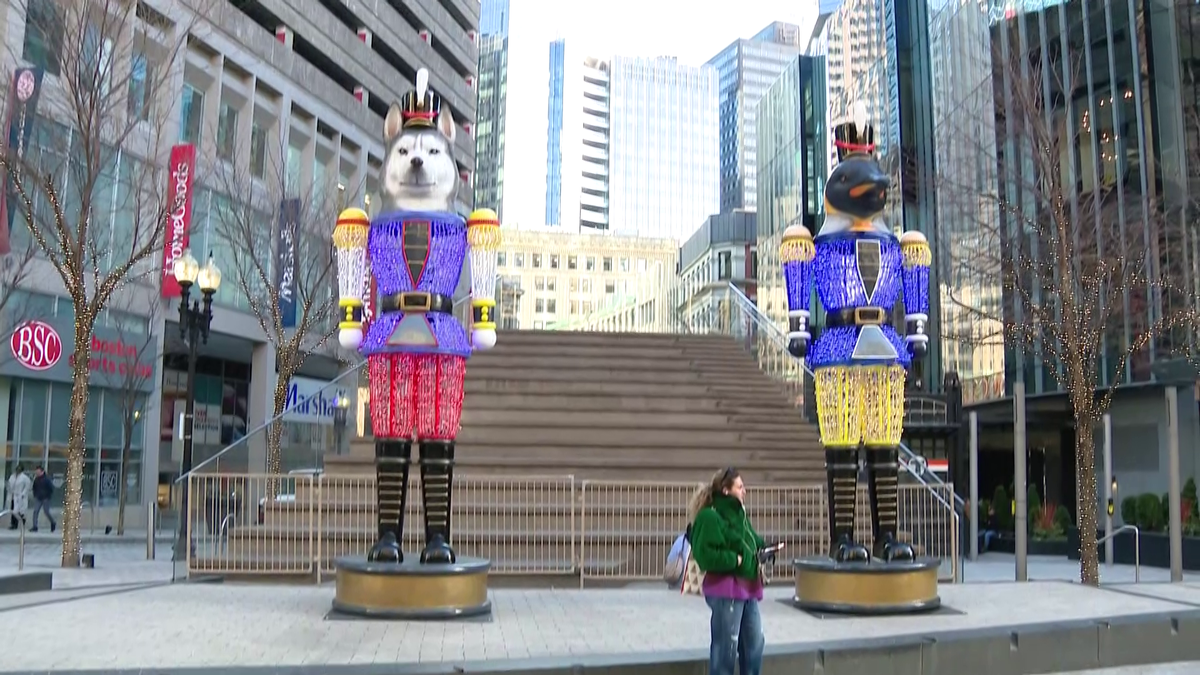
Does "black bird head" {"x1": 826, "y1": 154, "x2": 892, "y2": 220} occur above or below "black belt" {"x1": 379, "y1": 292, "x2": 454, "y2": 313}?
above

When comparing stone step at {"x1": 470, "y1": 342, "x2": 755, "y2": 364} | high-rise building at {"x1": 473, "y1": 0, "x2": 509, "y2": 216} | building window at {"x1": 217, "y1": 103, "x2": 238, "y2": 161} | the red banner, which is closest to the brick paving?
stone step at {"x1": 470, "y1": 342, "x2": 755, "y2": 364}

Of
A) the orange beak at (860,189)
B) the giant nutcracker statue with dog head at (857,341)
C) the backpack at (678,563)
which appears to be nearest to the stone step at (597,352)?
the giant nutcracker statue with dog head at (857,341)

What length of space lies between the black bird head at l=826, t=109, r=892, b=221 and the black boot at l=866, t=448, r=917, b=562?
7.21 ft

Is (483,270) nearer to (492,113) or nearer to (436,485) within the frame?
(436,485)

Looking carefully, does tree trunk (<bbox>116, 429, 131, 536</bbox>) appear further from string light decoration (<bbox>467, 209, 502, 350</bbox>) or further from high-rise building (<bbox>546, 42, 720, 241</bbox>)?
high-rise building (<bbox>546, 42, 720, 241</bbox>)

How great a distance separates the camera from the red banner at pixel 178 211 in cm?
2527

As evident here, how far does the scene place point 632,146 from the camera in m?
183

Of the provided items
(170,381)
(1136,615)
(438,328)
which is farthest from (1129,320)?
(170,381)

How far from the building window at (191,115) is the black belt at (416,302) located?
24.4m

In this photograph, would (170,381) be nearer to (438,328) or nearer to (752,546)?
(438,328)

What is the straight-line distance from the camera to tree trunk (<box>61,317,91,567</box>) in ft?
45.0

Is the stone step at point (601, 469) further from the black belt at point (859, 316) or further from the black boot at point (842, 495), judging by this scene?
the black belt at point (859, 316)

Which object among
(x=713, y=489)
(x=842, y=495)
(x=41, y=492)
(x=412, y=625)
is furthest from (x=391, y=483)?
(x=41, y=492)

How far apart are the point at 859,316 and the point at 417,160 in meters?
4.19
